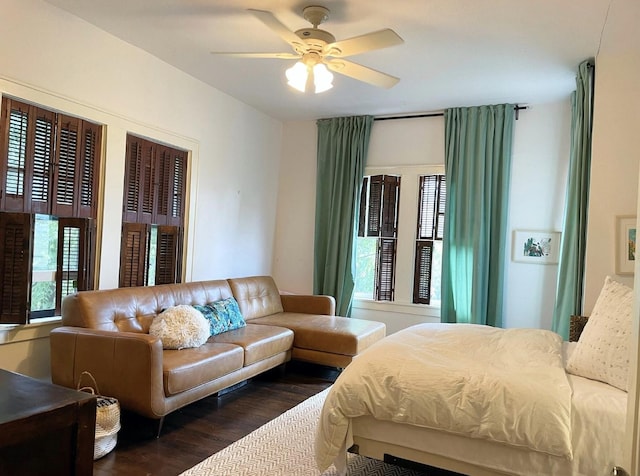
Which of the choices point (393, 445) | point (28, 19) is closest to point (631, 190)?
point (393, 445)

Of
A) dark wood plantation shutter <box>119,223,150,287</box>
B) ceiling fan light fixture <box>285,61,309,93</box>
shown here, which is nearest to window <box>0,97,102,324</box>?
dark wood plantation shutter <box>119,223,150,287</box>

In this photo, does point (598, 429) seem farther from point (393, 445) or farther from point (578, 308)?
point (578, 308)

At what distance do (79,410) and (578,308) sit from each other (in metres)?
3.96

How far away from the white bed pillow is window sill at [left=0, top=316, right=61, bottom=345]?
3.35m

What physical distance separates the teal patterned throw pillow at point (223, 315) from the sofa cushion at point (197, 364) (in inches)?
14.5

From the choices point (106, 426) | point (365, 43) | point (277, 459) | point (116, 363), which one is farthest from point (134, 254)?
point (365, 43)

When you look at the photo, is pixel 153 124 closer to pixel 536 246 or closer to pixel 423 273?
pixel 423 273

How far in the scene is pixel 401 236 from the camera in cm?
552

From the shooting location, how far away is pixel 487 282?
486 centimetres

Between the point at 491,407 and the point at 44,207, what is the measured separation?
10.3 ft

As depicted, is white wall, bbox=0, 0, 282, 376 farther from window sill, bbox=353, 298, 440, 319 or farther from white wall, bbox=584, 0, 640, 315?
white wall, bbox=584, 0, 640, 315

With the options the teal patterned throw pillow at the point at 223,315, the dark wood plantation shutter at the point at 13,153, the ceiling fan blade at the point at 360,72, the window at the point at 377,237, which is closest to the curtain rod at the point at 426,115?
the window at the point at 377,237

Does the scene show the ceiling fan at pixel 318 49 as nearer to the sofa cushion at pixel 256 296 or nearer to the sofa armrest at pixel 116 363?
the sofa armrest at pixel 116 363

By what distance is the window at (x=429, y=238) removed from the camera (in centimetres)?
534
